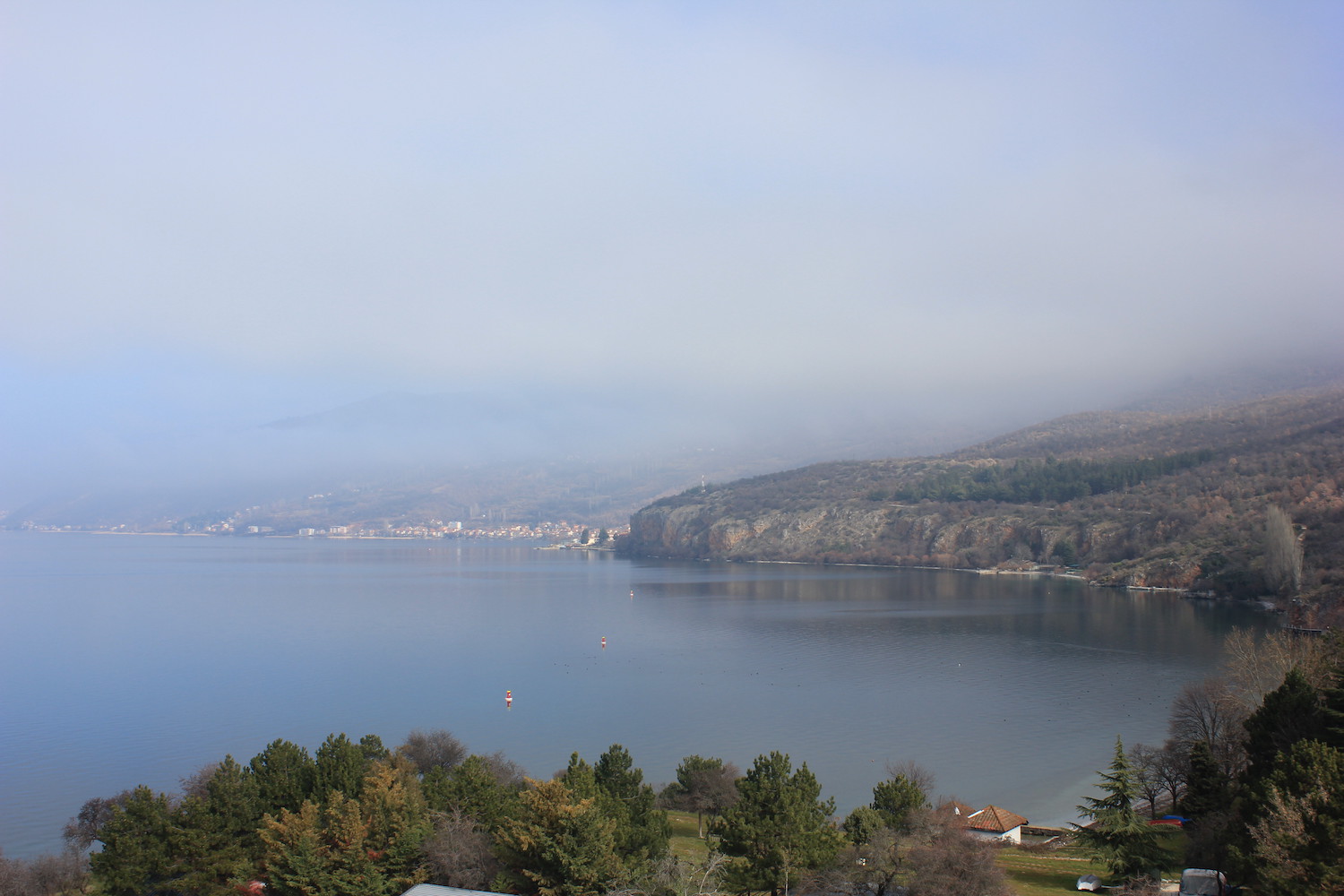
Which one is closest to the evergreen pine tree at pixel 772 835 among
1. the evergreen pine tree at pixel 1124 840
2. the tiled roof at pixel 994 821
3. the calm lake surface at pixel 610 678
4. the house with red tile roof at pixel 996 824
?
the evergreen pine tree at pixel 1124 840

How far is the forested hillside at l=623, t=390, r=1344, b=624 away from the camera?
7194cm

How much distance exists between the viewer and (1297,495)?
259 feet

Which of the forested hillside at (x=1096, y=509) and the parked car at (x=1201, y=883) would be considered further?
the forested hillside at (x=1096, y=509)

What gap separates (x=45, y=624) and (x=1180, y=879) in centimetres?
7084

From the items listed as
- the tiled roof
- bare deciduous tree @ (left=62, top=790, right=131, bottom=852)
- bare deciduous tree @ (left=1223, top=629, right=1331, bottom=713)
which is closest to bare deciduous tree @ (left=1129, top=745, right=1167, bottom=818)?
bare deciduous tree @ (left=1223, top=629, right=1331, bottom=713)

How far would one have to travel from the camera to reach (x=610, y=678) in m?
44.4

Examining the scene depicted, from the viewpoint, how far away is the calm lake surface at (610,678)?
29.7 meters

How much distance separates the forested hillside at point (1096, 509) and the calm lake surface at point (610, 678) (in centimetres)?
776

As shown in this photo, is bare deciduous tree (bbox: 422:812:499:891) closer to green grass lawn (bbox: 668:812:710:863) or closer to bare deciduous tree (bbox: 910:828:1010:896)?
green grass lawn (bbox: 668:812:710:863)

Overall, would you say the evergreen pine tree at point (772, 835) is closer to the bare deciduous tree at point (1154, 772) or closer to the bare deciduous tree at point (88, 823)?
the bare deciduous tree at point (1154, 772)

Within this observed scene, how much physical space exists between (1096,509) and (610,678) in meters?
89.5

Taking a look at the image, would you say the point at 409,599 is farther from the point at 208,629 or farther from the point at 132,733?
the point at 132,733

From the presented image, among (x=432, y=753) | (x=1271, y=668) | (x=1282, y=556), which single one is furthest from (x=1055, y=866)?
(x=1282, y=556)

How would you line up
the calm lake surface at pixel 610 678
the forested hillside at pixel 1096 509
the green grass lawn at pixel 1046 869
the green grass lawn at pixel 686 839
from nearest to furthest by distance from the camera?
the green grass lawn at pixel 1046 869 → the green grass lawn at pixel 686 839 → the calm lake surface at pixel 610 678 → the forested hillside at pixel 1096 509
